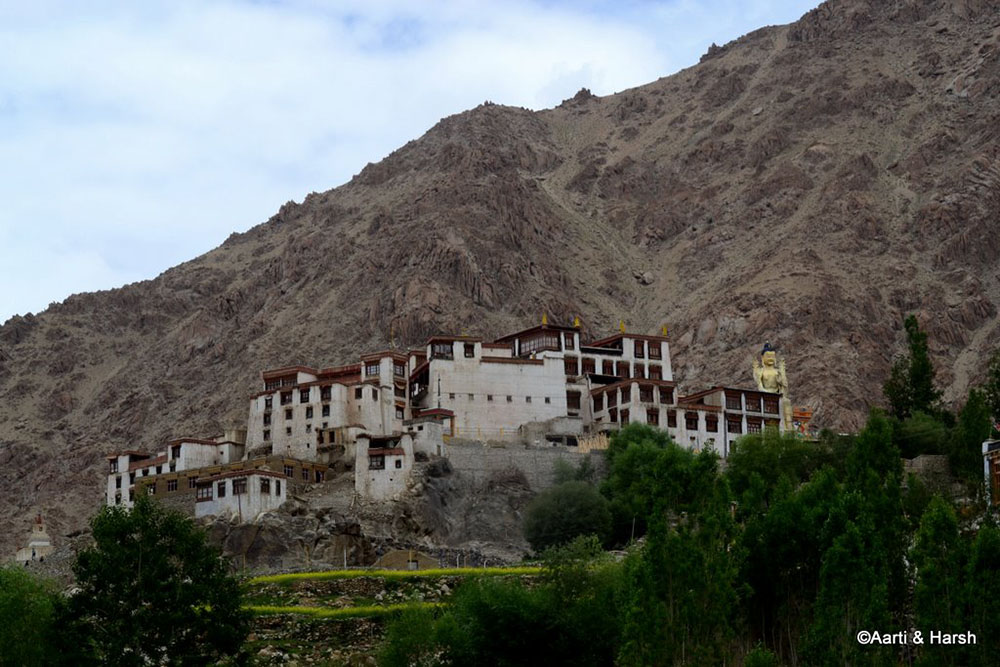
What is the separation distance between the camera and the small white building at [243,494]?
8488 cm

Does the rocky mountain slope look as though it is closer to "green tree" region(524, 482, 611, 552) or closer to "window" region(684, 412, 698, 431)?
"window" region(684, 412, 698, 431)

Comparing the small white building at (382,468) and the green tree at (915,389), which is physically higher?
the green tree at (915,389)

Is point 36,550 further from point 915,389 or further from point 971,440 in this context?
point 971,440

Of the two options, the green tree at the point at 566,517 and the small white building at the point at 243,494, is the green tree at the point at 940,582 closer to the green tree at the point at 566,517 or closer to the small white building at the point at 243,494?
the green tree at the point at 566,517

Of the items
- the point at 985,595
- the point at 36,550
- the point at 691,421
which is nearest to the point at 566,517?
the point at 691,421

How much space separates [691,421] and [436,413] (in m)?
16.6

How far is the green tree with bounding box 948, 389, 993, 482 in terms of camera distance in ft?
231

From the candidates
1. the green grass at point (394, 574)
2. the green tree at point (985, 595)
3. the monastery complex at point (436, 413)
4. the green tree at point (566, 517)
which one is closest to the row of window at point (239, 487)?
the monastery complex at point (436, 413)

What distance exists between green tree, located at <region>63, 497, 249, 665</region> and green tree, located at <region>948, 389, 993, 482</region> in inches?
1335

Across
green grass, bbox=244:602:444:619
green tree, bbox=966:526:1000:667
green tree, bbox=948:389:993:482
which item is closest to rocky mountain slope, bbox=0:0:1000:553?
green tree, bbox=948:389:993:482

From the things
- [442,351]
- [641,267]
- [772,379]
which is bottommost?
[772,379]

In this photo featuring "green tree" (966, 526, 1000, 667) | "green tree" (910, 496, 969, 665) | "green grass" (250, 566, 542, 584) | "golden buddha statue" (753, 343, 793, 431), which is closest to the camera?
"green tree" (966, 526, 1000, 667)

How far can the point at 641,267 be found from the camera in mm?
176625

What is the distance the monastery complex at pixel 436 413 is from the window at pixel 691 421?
0.06m
